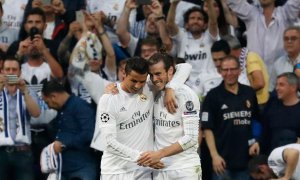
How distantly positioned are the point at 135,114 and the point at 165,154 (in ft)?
1.91

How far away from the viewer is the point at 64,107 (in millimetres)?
13406

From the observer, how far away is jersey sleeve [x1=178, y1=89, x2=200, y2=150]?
10.6 m

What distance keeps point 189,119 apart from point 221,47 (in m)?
3.29

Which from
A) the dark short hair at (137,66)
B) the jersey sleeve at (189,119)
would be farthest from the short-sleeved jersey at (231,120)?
the dark short hair at (137,66)

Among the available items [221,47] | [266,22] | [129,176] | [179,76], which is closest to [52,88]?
[221,47]

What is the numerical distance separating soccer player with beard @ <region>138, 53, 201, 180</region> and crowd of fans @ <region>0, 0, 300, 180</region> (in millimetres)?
2117

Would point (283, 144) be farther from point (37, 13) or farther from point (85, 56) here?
point (37, 13)

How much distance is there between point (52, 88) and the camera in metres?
13.3

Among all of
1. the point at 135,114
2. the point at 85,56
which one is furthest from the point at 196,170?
the point at 85,56

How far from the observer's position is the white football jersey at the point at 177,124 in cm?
1071

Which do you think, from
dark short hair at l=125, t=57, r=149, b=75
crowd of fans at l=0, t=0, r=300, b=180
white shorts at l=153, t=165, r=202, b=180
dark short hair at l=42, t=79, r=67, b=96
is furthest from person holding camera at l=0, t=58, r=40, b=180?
dark short hair at l=125, t=57, r=149, b=75

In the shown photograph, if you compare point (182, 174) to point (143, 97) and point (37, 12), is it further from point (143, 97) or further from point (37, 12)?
point (37, 12)

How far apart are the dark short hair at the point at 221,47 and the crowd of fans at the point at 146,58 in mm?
14

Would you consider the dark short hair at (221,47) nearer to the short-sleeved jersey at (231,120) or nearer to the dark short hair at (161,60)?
the short-sleeved jersey at (231,120)
